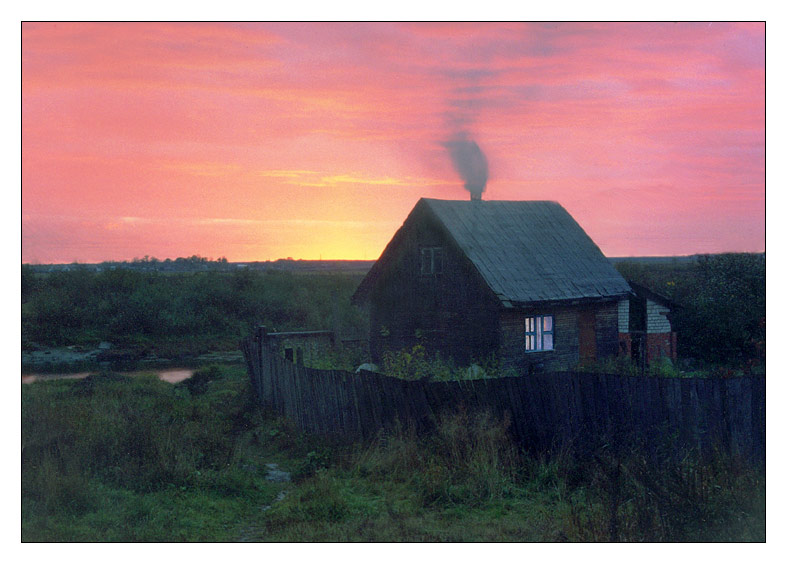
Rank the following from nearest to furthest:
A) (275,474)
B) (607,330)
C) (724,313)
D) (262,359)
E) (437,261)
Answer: (275,474), (262,359), (437,261), (607,330), (724,313)

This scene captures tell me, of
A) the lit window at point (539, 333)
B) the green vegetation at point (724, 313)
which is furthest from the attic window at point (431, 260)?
the green vegetation at point (724, 313)

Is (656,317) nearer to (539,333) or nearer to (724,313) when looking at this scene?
(724,313)

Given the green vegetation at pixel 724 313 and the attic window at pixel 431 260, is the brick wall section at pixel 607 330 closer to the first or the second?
the green vegetation at pixel 724 313

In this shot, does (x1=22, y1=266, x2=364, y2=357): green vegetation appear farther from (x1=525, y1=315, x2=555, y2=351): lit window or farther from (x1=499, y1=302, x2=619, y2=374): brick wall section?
(x1=499, y1=302, x2=619, y2=374): brick wall section

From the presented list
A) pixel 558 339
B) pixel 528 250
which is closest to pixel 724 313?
pixel 558 339

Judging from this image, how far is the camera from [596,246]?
22016 mm

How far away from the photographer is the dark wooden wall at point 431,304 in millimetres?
18641

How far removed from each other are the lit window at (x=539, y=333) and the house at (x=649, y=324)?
3989 millimetres

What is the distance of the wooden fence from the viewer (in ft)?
26.4

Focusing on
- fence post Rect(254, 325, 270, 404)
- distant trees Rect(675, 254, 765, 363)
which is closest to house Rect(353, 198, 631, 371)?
distant trees Rect(675, 254, 765, 363)

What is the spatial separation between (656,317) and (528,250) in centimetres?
579

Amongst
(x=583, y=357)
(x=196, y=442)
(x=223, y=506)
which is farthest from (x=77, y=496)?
(x=583, y=357)

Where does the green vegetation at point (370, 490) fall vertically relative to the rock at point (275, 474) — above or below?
above

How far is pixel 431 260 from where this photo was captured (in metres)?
20.1
